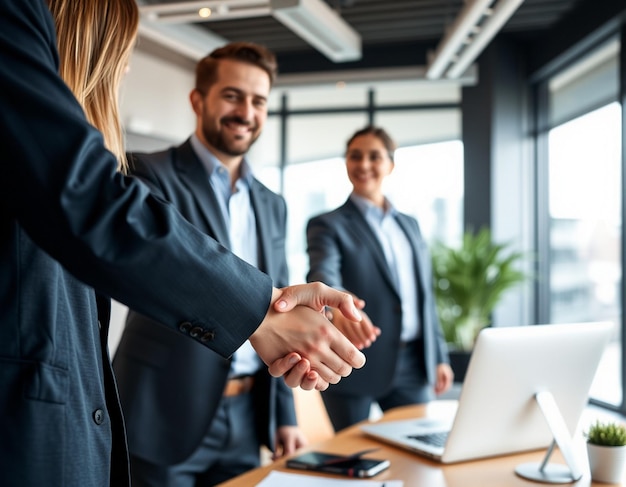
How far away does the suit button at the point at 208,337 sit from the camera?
0.98m

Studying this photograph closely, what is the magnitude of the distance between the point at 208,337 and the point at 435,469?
972 millimetres

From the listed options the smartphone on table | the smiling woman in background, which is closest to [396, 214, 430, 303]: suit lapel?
the smiling woman in background

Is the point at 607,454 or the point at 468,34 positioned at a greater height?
the point at 468,34

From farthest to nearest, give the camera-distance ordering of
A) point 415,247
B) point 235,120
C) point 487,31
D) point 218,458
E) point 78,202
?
point 487,31
point 415,247
point 235,120
point 218,458
point 78,202

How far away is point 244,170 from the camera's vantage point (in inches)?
94.5

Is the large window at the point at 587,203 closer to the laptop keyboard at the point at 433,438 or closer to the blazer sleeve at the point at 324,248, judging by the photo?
the blazer sleeve at the point at 324,248

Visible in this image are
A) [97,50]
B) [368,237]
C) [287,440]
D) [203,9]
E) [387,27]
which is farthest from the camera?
[387,27]

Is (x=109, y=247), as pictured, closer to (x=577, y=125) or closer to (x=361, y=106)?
(x=577, y=125)

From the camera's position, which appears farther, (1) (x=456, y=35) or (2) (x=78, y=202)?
(1) (x=456, y=35)

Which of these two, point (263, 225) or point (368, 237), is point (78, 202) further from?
point (368, 237)

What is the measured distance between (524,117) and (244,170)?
5.41 meters

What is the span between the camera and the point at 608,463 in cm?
162

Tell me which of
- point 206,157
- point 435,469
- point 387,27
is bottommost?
point 435,469

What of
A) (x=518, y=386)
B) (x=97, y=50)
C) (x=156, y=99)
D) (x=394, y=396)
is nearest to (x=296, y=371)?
(x=97, y=50)
